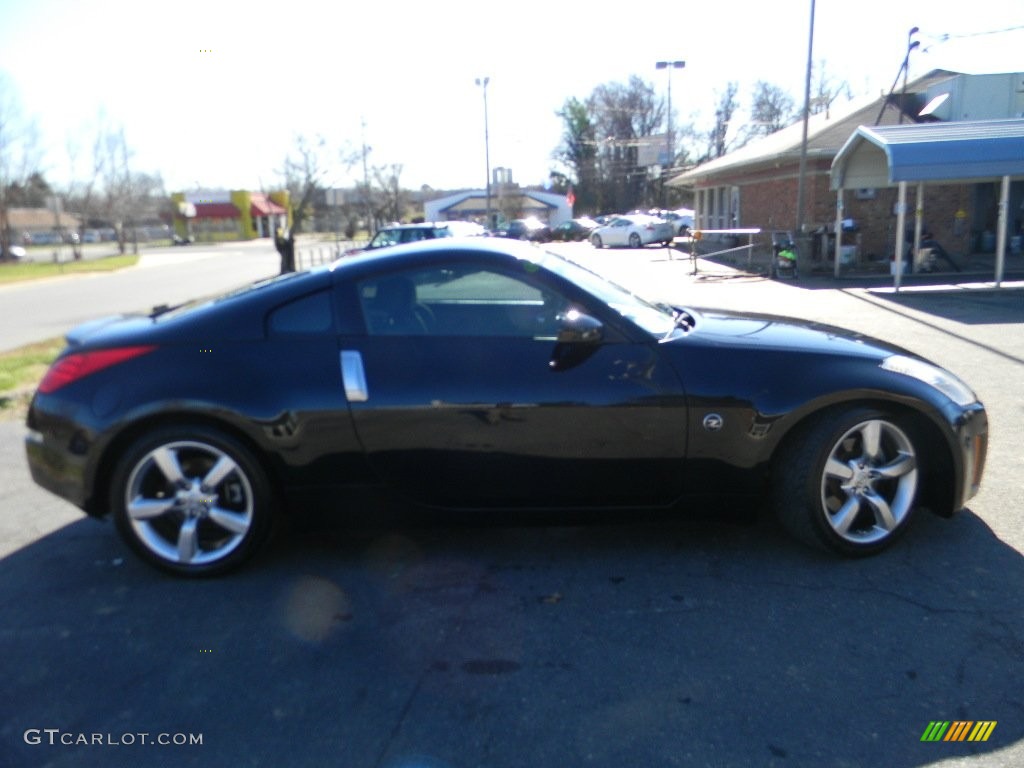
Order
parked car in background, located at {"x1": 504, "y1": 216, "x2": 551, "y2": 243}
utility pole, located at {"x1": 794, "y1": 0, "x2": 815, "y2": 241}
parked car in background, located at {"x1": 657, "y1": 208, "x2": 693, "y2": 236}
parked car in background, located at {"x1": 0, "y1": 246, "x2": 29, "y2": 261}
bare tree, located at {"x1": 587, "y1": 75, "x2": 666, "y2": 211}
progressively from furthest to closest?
bare tree, located at {"x1": 587, "y1": 75, "x2": 666, "y2": 211} < parked car in background, located at {"x1": 0, "y1": 246, "x2": 29, "y2": 261} < parked car in background, located at {"x1": 504, "y1": 216, "x2": 551, "y2": 243} < parked car in background, located at {"x1": 657, "y1": 208, "x2": 693, "y2": 236} < utility pole, located at {"x1": 794, "y1": 0, "x2": 815, "y2": 241}

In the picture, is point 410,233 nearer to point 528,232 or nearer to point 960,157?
point 960,157

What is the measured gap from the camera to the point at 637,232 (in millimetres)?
39250

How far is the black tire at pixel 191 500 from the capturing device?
372 centimetres

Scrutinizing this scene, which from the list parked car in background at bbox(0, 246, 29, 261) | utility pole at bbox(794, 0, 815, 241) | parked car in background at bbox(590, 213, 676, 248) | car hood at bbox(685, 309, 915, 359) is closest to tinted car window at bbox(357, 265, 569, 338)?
car hood at bbox(685, 309, 915, 359)

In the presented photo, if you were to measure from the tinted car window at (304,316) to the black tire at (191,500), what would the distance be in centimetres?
57

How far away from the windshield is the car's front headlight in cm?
103

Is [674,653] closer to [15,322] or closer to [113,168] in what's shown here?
[15,322]

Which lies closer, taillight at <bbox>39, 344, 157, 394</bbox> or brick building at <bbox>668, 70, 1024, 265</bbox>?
taillight at <bbox>39, 344, 157, 394</bbox>

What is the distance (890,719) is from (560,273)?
2281mm

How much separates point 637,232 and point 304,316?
36760 mm

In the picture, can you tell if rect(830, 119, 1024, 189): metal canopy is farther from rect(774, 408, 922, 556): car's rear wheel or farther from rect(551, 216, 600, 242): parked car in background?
rect(551, 216, 600, 242): parked car in background

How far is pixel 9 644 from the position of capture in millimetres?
3354

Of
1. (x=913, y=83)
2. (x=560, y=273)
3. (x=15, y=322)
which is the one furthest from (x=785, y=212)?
(x=560, y=273)

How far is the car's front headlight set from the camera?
380 centimetres
